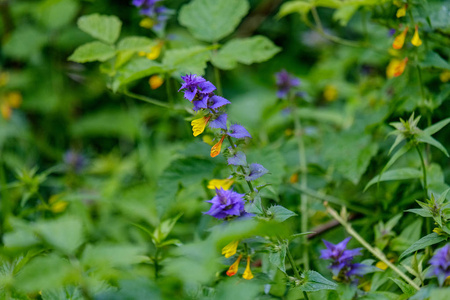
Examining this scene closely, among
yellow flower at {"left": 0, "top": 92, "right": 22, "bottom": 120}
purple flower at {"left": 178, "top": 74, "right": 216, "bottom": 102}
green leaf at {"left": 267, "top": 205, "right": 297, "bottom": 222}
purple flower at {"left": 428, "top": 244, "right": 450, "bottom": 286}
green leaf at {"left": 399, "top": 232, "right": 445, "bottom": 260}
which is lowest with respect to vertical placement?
yellow flower at {"left": 0, "top": 92, "right": 22, "bottom": 120}

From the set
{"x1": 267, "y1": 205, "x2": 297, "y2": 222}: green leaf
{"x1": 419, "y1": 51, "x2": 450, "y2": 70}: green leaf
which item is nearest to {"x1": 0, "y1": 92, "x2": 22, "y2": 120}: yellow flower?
{"x1": 267, "y1": 205, "x2": 297, "y2": 222}: green leaf

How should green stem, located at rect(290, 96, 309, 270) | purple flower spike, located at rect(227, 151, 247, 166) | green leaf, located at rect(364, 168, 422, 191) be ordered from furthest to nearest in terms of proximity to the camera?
green stem, located at rect(290, 96, 309, 270) → green leaf, located at rect(364, 168, 422, 191) → purple flower spike, located at rect(227, 151, 247, 166)

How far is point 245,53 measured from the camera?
1456mm

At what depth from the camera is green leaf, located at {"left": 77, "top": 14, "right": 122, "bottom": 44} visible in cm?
139

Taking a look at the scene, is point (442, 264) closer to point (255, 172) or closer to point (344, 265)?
point (344, 265)

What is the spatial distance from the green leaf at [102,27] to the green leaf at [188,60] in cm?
18

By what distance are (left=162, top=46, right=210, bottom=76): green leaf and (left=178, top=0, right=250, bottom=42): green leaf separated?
0.16m

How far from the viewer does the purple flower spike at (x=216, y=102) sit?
36.6 inches

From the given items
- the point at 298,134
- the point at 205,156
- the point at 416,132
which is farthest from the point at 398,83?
the point at 205,156

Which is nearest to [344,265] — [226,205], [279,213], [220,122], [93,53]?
[279,213]

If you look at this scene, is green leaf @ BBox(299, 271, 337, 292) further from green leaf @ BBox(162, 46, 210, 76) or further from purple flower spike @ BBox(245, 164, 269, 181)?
green leaf @ BBox(162, 46, 210, 76)

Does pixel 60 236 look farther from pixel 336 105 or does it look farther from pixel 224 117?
pixel 336 105

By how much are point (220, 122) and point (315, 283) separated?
1.27 ft

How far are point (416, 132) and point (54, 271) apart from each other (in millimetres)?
806
